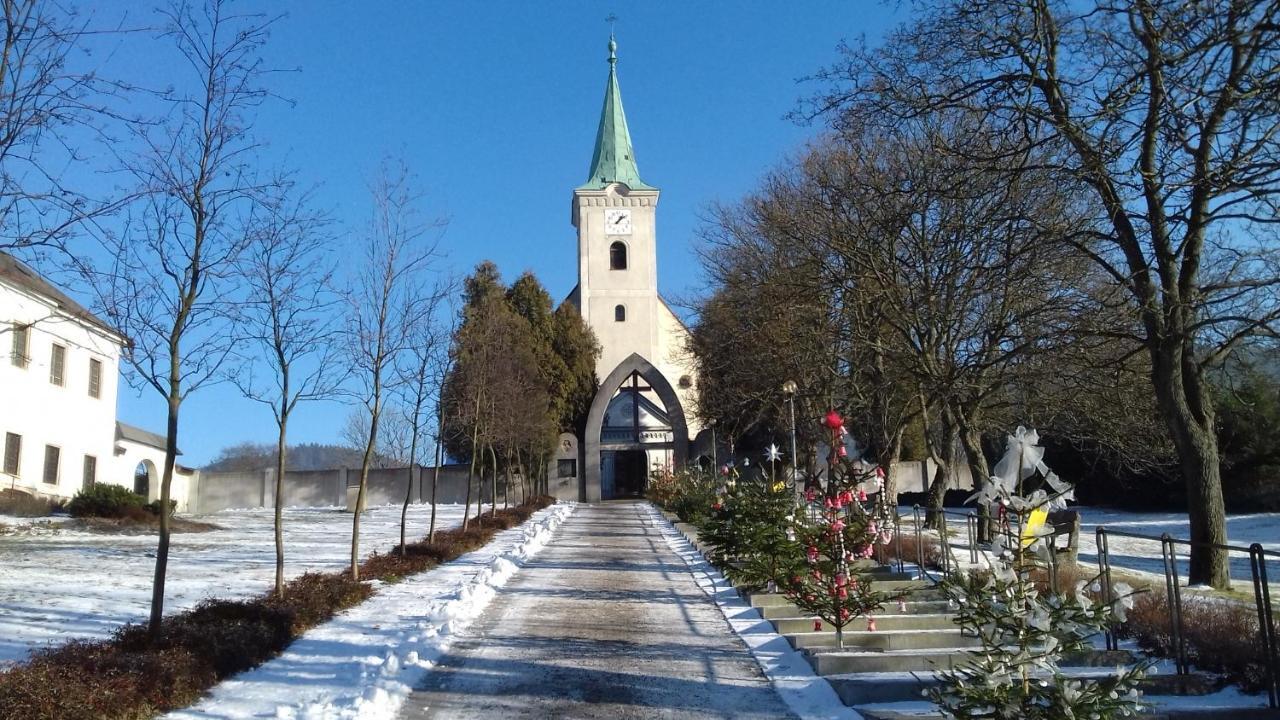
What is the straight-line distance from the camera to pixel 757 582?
515 inches

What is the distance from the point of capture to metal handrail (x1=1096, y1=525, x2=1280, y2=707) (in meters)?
6.74

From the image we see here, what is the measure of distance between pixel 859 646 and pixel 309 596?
6514 millimetres

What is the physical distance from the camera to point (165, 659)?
805 centimetres

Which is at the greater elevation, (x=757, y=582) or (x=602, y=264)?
(x=602, y=264)

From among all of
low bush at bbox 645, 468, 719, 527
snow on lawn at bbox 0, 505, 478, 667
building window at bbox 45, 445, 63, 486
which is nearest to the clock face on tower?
low bush at bbox 645, 468, 719, 527

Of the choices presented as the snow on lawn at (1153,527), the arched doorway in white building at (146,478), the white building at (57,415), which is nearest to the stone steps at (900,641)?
the snow on lawn at (1153,527)

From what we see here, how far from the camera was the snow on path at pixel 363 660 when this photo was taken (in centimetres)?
740

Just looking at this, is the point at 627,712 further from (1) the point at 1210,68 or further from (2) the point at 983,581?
(1) the point at 1210,68

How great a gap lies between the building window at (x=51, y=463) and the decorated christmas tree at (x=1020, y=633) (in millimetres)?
32845

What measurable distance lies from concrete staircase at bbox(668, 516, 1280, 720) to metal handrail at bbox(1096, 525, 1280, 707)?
284mm

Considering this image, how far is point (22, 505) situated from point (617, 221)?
41.7 meters

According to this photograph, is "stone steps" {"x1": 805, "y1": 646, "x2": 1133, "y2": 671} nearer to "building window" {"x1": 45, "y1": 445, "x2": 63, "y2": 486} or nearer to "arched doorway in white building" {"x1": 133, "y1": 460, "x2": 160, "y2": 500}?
"building window" {"x1": 45, "y1": 445, "x2": 63, "y2": 486}

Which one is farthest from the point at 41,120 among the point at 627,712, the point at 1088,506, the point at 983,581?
the point at 1088,506

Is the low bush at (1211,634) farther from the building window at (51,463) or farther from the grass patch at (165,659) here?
the building window at (51,463)
